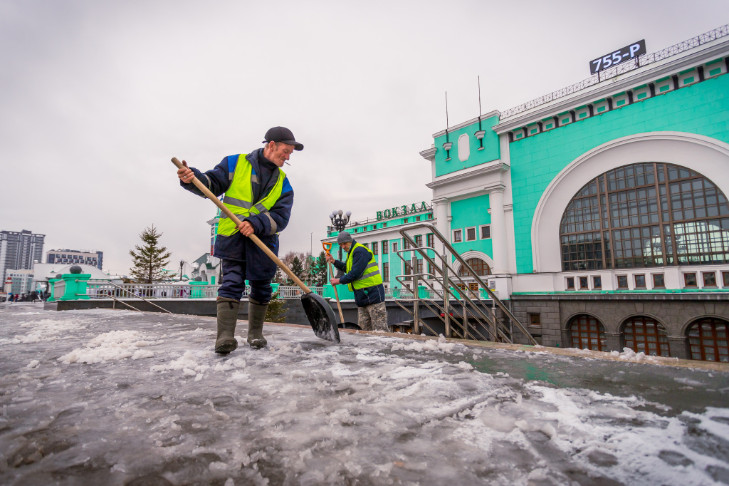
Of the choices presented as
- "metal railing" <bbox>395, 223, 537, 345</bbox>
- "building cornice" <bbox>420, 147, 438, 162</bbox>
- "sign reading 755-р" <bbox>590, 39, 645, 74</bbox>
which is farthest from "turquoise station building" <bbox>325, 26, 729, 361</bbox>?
"metal railing" <bbox>395, 223, 537, 345</bbox>

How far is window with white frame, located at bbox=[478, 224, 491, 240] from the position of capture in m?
21.9

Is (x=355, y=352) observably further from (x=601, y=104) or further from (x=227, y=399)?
(x=601, y=104)

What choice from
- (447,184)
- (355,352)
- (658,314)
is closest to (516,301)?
(658,314)

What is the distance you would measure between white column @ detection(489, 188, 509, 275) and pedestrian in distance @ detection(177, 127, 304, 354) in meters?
18.4

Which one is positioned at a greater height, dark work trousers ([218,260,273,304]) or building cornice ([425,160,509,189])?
building cornice ([425,160,509,189])

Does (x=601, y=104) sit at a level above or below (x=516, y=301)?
above

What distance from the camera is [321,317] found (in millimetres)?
3637

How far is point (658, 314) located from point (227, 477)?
728 inches

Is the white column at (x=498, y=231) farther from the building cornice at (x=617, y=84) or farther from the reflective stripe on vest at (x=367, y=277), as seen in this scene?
the reflective stripe on vest at (x=367, y=277)

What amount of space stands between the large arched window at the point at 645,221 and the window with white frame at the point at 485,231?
4225 millimetres

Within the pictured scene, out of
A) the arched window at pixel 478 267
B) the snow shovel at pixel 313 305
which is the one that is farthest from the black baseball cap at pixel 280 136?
the arched window at pixel 478 267

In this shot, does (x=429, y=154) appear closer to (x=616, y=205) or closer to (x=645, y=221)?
(x=616, y=205)

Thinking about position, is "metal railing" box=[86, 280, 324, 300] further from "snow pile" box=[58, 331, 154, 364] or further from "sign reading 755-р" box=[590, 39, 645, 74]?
"sign reading 755-р" box=[590, 39, 645, 74]

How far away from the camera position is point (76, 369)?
2.26 meters
